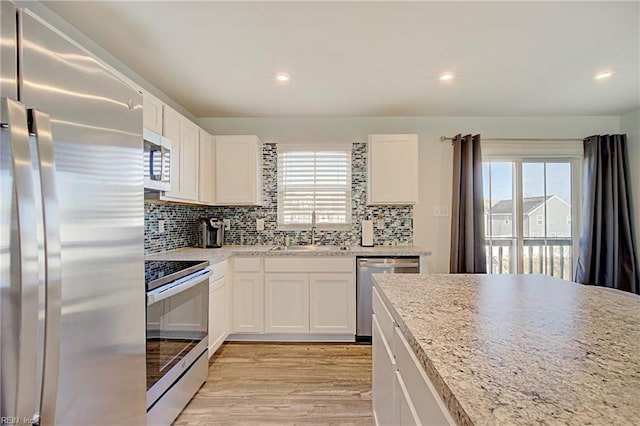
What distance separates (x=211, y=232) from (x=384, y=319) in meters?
2.37

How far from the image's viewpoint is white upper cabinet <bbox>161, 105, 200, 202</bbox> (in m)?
2.33

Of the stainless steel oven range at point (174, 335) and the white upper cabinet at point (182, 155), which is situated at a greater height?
the white upper cabinet at point (182, 155)

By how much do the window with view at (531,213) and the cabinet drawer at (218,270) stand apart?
2933 mm

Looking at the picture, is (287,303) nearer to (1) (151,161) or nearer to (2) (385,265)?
(2) (385,265)

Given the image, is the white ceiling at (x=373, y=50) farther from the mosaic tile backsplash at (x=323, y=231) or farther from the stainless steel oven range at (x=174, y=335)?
the stainless steel oven range at (x=174, y=335)

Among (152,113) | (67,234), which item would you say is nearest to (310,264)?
(152,113)

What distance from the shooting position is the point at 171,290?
61.7 inches

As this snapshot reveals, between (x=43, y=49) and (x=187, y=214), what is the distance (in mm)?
2488

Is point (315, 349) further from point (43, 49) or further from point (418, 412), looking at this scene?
point (43, 49)

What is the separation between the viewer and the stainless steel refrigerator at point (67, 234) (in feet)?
2.32

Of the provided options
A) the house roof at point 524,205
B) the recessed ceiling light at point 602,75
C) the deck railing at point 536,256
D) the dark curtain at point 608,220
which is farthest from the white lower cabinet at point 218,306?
the dark curtain at point 608,220

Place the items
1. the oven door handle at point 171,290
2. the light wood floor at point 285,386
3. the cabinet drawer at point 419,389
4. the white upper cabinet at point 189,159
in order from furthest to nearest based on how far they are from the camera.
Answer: the white upper cabinet at point 189,159 < the light wood floor at point 285,386 < the oven door handle at point 171,290 < the cabinet drawer at point 419,389

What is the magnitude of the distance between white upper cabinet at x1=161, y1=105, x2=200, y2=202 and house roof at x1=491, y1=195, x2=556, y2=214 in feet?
10.8

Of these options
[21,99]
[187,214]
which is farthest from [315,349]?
[21,99]
